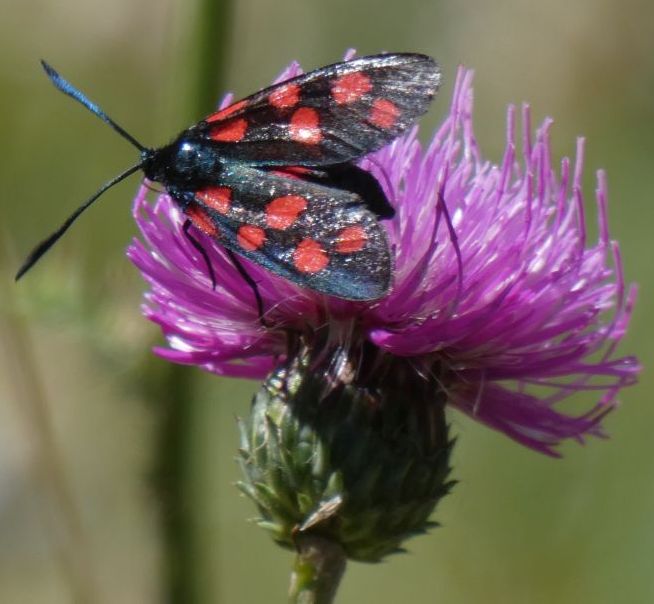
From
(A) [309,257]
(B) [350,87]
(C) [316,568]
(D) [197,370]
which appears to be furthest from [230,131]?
(D) [197,370]

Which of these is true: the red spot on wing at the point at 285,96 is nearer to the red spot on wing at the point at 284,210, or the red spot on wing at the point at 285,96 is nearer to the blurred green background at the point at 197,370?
the red spot on wing at the point at 284,210

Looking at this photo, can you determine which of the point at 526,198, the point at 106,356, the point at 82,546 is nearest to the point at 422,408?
the point at 526,198

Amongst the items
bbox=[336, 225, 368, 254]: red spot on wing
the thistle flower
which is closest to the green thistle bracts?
the thistle flower

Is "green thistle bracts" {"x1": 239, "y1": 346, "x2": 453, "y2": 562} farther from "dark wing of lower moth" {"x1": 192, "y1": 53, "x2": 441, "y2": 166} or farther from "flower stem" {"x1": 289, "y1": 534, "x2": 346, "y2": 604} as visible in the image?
"dark wing of lower moth" {"x1": 192, "y1": 53, "x2": 441, "y2": 166}

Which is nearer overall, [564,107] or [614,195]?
[614,195]

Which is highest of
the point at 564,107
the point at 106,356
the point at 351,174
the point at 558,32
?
the point at 558,32

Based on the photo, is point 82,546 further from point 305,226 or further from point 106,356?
point 305,226

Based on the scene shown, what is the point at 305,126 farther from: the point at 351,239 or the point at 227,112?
the point at 351,239
